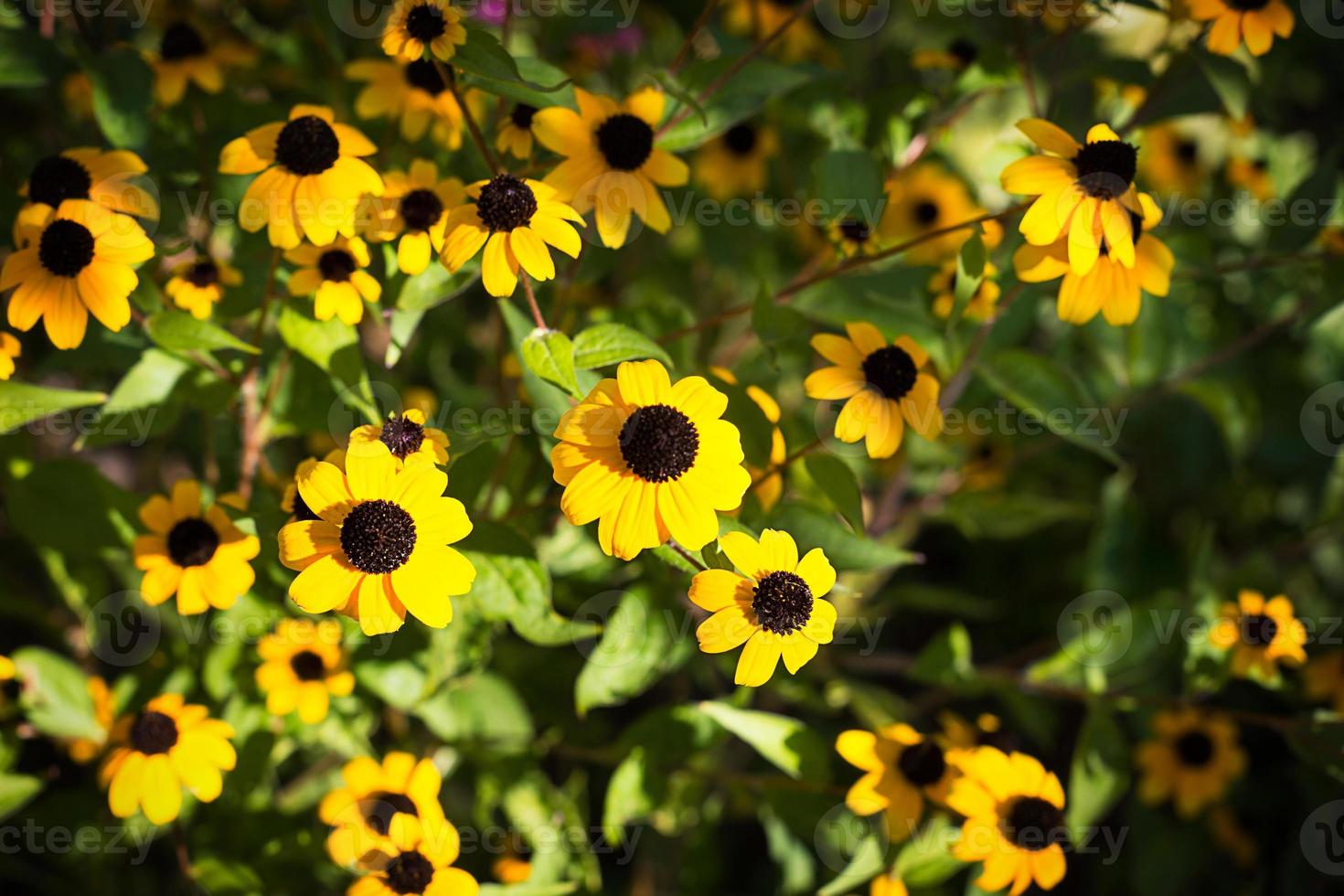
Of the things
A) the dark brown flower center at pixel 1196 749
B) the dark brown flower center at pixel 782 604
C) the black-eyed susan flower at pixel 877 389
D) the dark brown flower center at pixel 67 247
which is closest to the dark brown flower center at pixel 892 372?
the black-eyed susan flower at pixel 877 389

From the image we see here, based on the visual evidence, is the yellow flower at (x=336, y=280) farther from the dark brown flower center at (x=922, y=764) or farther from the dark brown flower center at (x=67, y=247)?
the dark brown flower center at (x=922, y=764)

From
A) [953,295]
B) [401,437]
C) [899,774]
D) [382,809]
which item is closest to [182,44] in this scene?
[401,437]

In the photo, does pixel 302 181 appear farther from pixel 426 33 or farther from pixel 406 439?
pixel 406 439

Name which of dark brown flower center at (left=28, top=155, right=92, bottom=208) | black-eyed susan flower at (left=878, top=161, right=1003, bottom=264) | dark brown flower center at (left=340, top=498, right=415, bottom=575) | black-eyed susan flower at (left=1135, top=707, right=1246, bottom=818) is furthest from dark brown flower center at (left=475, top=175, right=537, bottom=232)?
black-eyed susan flower at (left=1135, top=707, right=1246, bottom=818)

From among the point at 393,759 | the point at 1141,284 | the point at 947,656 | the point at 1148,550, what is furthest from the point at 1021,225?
the point at 1148,550

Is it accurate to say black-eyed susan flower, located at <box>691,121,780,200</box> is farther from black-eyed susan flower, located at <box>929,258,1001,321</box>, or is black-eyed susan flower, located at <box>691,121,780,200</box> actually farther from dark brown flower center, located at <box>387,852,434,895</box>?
dark brown flower center, located at <box>387,852,434,895</box>

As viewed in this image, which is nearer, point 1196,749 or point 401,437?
point 401,437
